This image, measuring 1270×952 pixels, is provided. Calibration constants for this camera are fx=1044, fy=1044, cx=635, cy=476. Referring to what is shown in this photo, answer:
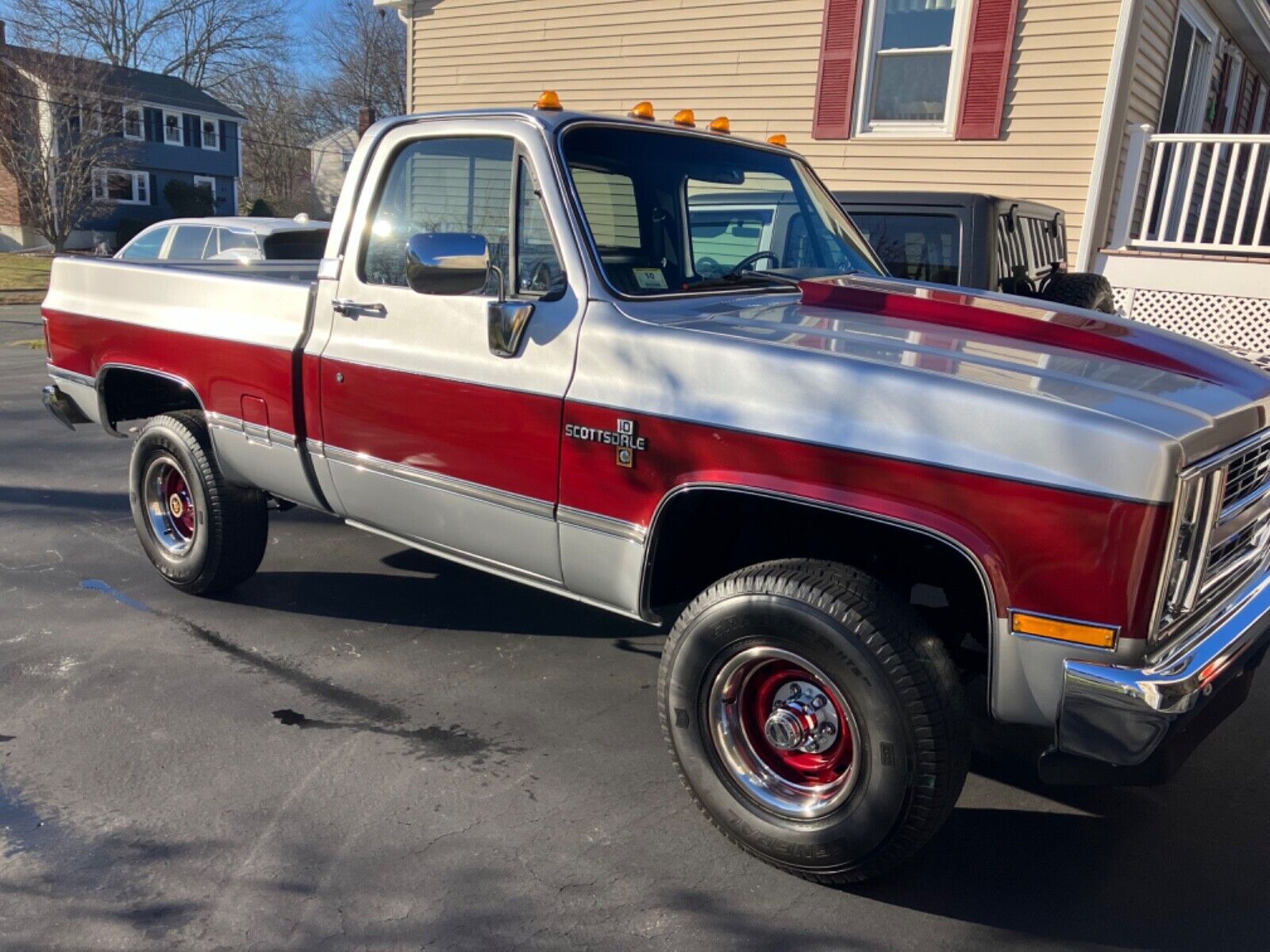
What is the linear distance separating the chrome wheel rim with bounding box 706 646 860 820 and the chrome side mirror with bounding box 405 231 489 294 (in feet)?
4.61

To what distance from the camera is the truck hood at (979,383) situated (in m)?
2.42

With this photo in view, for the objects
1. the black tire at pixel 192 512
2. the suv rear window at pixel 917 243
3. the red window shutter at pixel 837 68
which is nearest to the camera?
the black tire at pixel 192 512

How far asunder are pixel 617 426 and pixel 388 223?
1404 mm

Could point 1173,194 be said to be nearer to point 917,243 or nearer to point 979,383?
point 917,243

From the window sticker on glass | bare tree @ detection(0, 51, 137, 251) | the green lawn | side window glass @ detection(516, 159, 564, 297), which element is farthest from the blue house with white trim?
the window sticker on glass

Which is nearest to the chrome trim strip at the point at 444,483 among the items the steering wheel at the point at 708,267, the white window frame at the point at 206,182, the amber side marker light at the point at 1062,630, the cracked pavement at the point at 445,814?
the cracked pavement at the point at 445,814

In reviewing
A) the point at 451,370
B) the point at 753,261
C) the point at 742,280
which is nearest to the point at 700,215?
the point at 753,261

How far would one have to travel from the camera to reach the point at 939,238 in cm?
601

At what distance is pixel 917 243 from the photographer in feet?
20.0

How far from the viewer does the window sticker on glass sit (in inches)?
135

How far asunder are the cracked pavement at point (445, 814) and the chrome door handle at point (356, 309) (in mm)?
1448

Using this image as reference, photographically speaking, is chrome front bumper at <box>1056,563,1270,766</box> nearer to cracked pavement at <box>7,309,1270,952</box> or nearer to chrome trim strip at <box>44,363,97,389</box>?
cracked pavement at <box>7,309,1270,952</box>

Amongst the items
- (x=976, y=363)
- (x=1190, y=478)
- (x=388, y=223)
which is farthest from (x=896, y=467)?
(x=388, y=223)

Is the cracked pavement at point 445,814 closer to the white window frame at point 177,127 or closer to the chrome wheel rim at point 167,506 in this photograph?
the chrome wheel rim at point 167,506
